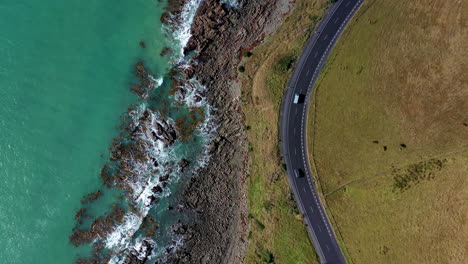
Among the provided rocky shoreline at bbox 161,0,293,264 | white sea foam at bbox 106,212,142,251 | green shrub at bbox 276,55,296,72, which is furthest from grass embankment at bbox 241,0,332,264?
white sea foam at bbox 106,212,142,251

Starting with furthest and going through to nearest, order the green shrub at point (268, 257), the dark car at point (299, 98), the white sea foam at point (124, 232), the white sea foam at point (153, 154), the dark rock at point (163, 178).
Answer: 1. the white sea foam at point (124, 232)
2. the dark rock at point (163, 178)
3. the white sea foam at point (153, 154)
4. the green shrub at point (268, 257)
5. the dark car at point (299, 98)

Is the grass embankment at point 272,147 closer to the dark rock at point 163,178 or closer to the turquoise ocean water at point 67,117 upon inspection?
the turquoise ocean water at point 67,117

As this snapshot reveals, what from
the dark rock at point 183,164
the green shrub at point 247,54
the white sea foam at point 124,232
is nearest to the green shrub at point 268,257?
the dark rock at point 183,164

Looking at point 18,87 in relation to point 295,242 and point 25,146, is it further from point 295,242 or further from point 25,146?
point 295,242

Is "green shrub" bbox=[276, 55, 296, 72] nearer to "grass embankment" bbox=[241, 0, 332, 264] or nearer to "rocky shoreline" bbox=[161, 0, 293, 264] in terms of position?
"grass embankment" bbox=[241, 0, 332, 264]

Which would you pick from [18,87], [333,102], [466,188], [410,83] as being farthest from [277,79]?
[18,87]

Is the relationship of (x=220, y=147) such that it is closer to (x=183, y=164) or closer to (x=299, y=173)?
(x=183, y=164)
